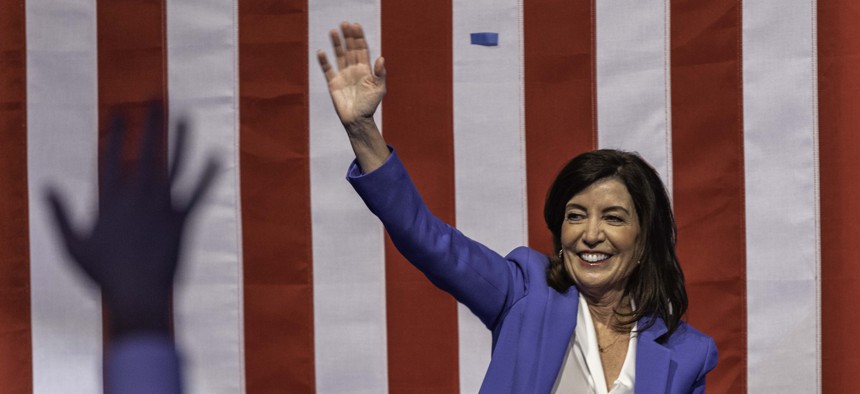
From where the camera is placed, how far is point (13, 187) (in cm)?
267

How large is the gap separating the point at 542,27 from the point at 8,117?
1.28 meters

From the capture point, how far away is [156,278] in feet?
8.81

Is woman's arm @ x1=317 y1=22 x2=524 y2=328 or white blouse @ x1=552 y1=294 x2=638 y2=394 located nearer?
woman's arm @ x1=317 y1=22 x2=524 y2=328

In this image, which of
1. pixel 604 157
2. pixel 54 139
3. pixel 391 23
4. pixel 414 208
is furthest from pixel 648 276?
pixel 54 139

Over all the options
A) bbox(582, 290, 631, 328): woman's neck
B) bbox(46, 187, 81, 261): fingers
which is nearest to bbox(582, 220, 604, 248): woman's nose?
bbox(582, 290, 631, 328): woman's neck

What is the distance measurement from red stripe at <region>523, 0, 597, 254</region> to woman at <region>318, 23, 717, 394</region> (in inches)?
32.6

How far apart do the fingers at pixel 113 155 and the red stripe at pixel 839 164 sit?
164 centimetres

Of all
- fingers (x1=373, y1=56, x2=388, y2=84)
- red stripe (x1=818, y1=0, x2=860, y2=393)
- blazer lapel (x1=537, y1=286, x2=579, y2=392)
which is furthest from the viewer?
red stripe (x1=818, y1=0, x2=860, y2=393)

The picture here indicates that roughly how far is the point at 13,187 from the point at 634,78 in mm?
1488

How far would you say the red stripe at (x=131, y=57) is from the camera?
2.65 meters

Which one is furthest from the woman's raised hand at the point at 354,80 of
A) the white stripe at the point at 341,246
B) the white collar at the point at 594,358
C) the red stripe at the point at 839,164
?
the red stripe at the point at 839,164

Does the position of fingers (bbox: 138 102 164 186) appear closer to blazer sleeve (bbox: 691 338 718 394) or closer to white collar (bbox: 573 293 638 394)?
white collar (bbox: 573 293 638 394)

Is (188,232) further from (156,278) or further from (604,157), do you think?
(604,157)

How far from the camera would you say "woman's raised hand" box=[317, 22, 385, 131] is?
5.01 ft
